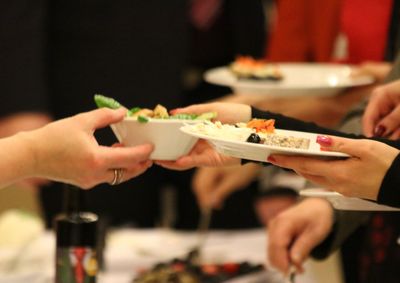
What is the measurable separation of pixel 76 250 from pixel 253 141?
43cm

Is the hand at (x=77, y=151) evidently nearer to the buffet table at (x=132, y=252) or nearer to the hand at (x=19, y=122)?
the buffet table at (x=132, y=252)

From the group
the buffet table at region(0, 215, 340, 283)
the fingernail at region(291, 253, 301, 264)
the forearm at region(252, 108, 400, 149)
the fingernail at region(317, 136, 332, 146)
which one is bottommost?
the buffet table at region(0, 215, 340, 283)

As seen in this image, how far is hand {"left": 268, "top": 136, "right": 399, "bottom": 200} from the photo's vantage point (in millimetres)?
981

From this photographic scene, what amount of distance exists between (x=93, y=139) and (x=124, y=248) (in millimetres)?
665

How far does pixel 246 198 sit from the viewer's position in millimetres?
2902

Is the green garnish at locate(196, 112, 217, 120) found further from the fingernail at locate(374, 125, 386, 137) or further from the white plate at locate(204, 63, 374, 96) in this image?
the white plate at locate(204, 63, 374, 96)

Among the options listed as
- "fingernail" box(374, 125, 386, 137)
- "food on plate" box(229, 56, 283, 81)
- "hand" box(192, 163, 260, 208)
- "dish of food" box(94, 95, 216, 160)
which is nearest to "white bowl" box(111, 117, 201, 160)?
"dish of food" box(94, 95, 216, 160)

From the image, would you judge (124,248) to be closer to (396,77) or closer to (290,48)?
(396,77)

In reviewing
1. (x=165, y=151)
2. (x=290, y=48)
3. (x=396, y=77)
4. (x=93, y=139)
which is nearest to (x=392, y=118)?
(x=396, y=77)

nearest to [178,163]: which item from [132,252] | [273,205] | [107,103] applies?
[107,103]

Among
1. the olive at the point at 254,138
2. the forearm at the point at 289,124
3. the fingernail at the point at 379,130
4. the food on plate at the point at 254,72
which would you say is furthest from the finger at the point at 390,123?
the food on plate at the point at 254,72

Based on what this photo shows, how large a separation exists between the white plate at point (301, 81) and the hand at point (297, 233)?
235mm

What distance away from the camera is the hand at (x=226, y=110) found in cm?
118

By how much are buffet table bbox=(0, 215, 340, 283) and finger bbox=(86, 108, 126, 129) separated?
1.40ft
